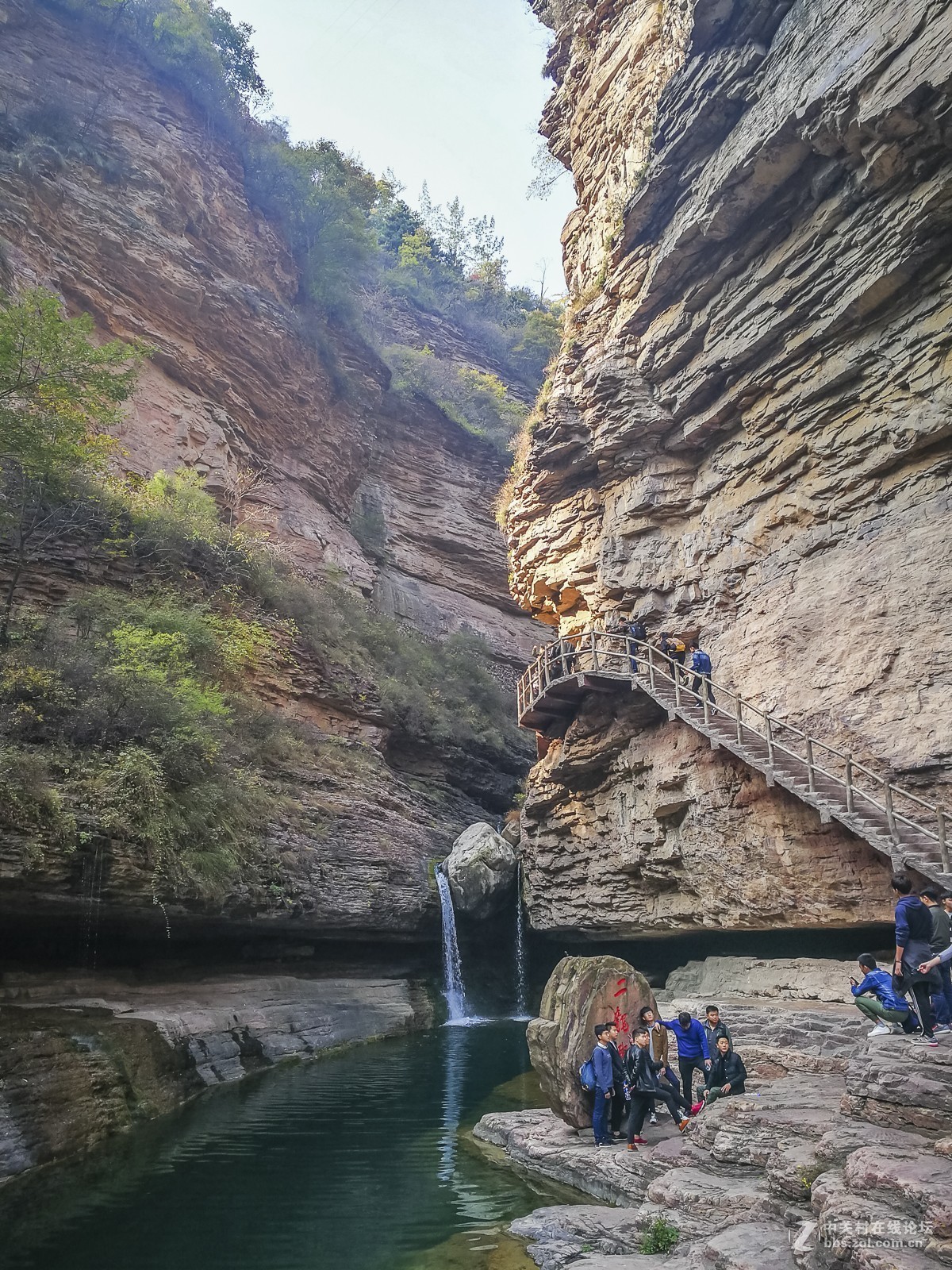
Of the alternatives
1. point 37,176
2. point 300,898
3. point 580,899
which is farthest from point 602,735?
point 37,176

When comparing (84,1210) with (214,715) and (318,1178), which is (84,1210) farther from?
(214,715)

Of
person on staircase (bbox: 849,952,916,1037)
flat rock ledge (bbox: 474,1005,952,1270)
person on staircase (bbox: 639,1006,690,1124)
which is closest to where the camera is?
flat rock ledge (bbox: 474,1005,952,1270)

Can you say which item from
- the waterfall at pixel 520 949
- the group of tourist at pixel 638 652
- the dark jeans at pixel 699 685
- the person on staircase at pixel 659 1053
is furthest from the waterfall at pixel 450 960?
the person on staircase at pixel 659 1053

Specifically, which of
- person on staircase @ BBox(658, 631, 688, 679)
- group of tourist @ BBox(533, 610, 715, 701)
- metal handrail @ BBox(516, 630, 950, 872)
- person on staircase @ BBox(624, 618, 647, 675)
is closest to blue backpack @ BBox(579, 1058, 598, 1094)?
metal handrail @ BBox(516, 630, 950, 872)

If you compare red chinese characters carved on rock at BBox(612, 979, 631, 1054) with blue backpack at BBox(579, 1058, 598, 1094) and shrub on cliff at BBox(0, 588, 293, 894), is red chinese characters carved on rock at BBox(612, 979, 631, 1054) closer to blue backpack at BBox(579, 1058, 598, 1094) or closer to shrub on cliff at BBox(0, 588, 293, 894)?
blue backpack at BBox(579, 1058, 598, 1094)

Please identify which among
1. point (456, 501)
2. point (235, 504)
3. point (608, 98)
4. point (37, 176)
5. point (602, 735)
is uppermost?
point (608, 98)

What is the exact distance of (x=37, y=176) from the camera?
23891 millimetres

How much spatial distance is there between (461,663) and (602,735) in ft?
41.4

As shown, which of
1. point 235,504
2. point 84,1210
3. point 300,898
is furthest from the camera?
point 235,504

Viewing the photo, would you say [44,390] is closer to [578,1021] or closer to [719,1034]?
[578,1021]

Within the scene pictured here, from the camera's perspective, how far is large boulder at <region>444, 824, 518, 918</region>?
20.0m

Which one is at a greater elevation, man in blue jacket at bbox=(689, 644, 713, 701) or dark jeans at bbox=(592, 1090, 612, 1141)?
man in blue jacket at bbox=(689, 644, 713, 701)

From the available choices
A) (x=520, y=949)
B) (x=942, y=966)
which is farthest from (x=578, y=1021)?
(x=520, y=949)

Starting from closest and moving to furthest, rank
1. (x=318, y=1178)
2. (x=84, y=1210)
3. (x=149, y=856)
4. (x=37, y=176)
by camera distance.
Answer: (x=84, y=1210) < (x=318, y=1178) < (x=149, y=856) < (x=37, y=176)
